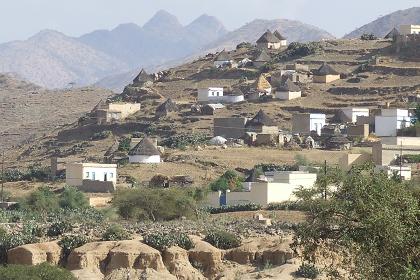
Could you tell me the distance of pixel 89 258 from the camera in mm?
28359

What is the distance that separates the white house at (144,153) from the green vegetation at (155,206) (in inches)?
551

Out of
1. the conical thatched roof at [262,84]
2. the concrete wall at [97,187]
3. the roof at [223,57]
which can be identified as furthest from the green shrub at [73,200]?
the roof at [223,57]

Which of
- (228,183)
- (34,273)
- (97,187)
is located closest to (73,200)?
(228,183)

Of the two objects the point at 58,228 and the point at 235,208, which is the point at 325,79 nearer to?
the point at 235,208

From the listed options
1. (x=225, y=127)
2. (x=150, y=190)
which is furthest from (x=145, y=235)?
(x=225, y=127)

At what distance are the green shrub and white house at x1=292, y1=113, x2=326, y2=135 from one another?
55.8 feet

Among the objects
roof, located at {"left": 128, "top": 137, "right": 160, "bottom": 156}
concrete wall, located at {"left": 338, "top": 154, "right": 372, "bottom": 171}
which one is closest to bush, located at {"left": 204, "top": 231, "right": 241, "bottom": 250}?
concrete wall, located at {"left": 338, "top": 154, "right": 372, "bottom": 171}

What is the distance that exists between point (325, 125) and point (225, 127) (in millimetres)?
4315

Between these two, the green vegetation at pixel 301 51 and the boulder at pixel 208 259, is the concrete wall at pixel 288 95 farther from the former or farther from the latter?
the boulder at pixel 208 259

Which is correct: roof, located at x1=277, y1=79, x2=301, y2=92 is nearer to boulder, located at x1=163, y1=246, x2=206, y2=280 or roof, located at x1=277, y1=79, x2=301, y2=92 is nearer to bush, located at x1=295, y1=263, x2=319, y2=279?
boulder, located at x1=163, y1=246, x2=206, y2=280

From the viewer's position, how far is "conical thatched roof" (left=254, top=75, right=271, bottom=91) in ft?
212

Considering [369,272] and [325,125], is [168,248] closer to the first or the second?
[369,272]

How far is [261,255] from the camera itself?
28.4 metres

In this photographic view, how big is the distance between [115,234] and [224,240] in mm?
2501
